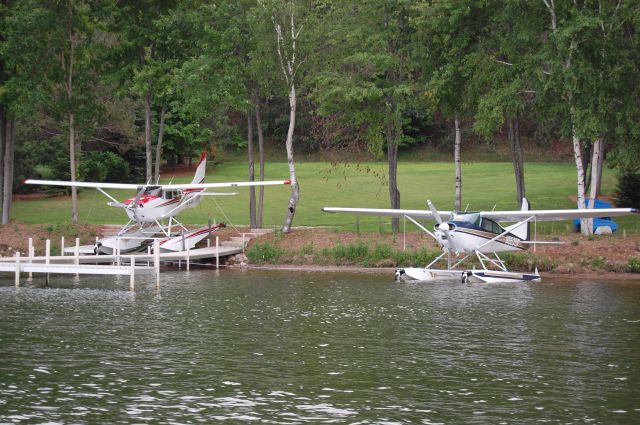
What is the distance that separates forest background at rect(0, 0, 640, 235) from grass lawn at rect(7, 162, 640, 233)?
418 centimetres

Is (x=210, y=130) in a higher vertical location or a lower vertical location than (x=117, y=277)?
higher

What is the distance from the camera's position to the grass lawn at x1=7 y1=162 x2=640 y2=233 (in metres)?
48.1

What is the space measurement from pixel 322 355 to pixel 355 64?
2279cm

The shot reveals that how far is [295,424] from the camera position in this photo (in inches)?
547

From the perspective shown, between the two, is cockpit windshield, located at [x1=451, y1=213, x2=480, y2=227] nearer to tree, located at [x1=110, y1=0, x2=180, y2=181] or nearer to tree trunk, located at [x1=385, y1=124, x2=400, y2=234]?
tree trunk, located at [x1=385, y1=124, x2=400, y2=234]

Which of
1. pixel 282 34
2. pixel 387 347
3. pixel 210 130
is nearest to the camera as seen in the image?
pixel 387 347

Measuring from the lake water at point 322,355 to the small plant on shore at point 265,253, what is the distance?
26.5ft

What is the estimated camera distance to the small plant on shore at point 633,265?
112 ft

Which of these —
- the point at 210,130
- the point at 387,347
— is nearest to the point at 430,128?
the point at 210,130

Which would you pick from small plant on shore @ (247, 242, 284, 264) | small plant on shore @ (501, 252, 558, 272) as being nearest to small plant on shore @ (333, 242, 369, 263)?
small plant on shore @ (247, 242, 284, 264)

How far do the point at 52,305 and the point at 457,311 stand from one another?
11.0 m

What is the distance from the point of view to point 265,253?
128ft

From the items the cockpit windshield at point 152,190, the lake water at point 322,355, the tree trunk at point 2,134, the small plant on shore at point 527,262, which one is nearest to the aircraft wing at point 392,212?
the small plant on shore at point 527,262

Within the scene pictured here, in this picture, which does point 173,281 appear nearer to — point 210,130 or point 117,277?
point 117,277
